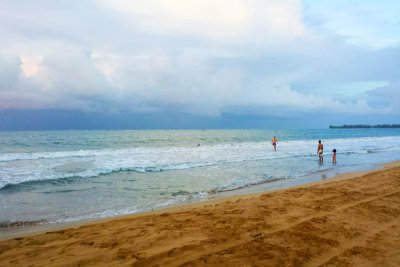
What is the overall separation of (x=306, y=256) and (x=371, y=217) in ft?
Answer: 9.30

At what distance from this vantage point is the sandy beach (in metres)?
3.81

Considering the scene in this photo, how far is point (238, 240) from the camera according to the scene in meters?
4.42

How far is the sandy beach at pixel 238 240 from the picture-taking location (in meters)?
3.81

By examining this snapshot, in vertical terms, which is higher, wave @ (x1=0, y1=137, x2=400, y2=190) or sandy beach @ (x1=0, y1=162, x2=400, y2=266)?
sandy beach @ (x1=0, y1=162, x2=400, y2=266)

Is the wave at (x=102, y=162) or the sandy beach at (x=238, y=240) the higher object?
the sandy beach at (x=238, y=240)

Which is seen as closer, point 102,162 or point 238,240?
point 238,240

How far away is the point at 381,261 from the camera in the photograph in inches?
145

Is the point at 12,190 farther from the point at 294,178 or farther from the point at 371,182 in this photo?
the point at 371,182

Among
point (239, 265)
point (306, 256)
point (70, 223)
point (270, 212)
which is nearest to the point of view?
point (239, 265)

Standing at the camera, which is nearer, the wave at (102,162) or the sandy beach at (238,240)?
the sandy beach at (238,240)

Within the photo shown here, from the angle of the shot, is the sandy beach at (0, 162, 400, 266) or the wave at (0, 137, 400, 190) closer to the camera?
the sandy beach at (0, 162, 400, 266)

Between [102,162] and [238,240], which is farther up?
[238,240]

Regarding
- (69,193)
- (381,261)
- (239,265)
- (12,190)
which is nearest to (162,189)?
(69,193)

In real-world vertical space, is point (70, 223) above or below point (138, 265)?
below
